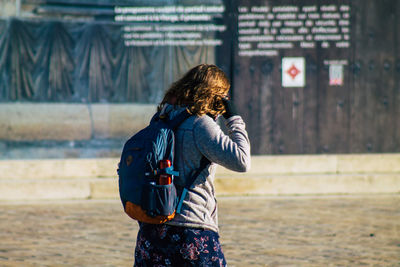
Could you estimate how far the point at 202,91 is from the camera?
3334 mm

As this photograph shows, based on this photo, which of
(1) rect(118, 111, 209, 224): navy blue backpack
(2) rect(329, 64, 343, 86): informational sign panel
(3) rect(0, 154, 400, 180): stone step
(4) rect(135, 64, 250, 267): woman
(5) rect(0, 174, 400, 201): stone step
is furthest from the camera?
(2) rect(329, 64, 343, 86): informational sign panel

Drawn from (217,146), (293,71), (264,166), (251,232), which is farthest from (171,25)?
(217,146)

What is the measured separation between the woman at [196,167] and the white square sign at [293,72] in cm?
850

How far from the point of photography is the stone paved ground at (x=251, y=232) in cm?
663

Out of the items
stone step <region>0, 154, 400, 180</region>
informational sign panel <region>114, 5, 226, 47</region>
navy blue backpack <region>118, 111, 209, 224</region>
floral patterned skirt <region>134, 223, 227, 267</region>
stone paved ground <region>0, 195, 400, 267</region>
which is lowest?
stone paved ground <region>0, 195, 400, 267</region>

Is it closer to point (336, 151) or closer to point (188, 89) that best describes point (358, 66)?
point (336, 151)

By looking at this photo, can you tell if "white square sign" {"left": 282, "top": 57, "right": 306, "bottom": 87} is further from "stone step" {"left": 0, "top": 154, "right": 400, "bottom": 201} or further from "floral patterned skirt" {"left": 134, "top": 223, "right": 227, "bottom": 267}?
"floral patterned skirt" {"left": 134, "top": 223, "right": 227, "bottom": 267}

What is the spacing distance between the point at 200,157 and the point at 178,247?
399mm

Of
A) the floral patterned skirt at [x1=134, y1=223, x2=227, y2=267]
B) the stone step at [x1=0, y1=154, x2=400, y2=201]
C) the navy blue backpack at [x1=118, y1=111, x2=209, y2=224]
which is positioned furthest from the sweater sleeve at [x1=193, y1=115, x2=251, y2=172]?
the stone step at [x1=0, y1=154, x2=400, y2=201]

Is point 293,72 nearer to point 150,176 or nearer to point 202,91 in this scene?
point 202,91

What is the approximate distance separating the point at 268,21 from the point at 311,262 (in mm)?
5840

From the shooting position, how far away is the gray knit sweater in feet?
10.8

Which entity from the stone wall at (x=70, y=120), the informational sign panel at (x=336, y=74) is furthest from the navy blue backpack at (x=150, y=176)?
the informational sign panel at (x=336, y=74)

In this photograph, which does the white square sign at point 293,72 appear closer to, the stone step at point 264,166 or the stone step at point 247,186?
the stone step at point 264,166
